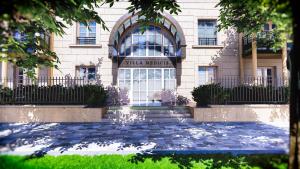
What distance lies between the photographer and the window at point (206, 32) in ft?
52.9

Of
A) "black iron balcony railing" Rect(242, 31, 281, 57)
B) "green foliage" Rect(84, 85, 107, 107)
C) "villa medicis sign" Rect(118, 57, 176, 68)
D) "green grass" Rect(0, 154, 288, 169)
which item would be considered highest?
"villa medicis sign" Rect(118, 57, 176, 68)

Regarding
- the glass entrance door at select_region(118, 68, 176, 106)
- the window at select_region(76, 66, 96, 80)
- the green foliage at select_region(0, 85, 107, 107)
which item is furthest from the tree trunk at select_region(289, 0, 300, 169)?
the window at select_region(76, 66, 96, 80)

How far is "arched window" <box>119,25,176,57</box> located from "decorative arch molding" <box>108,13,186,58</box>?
2.44 feet

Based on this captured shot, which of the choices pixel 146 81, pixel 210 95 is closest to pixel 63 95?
pixel 146 81

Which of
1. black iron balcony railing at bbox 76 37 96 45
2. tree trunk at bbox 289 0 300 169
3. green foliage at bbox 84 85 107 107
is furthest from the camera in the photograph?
black iron balcony railing at bbox 76 37 96 45

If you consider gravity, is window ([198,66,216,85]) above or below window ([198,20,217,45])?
below

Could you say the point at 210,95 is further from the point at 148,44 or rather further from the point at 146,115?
the point at 148,44

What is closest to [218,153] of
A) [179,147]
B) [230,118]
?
[179,147]

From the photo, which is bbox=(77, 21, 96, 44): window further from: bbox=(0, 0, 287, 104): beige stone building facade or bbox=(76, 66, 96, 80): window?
bbox=(76, 66, 96, 80): window

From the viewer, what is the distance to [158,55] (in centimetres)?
1616

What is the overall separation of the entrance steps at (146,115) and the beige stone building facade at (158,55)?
136 inches

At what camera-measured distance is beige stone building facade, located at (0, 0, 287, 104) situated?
1545 cm

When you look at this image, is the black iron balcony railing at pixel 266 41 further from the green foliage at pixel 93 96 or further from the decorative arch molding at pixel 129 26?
the decorative arch molding at pixel 129 26

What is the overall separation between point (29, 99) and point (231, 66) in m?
13.3
